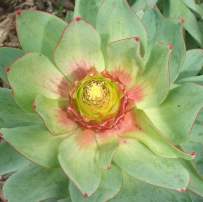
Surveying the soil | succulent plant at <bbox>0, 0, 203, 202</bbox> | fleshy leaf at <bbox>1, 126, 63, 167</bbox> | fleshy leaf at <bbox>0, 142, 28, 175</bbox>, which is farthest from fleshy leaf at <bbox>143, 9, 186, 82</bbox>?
the soil

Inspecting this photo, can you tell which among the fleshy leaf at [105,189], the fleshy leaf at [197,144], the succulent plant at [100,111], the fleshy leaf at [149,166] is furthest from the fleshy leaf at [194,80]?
the fleshy leaf at [105,189]

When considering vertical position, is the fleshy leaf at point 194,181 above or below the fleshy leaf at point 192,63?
below

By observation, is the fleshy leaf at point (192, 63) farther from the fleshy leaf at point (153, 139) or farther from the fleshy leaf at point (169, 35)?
the fleshy leaf at point (153, 139)

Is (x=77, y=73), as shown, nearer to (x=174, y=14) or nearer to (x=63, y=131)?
(x=63, y=131)

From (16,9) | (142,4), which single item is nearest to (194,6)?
(142,4)

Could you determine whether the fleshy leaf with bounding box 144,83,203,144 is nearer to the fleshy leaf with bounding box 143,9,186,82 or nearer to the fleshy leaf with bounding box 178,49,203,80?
the fleshy leaf with bounding box 143,9,186,82

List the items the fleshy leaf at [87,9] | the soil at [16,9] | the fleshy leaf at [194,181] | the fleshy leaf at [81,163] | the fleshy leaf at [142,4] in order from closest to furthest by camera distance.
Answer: the fleshy leaf at [81,163] → the fleshy leaf at [194,181] → the fleshy leaf at [87,9] → the fleshy leaf at [142,4] → the soil at [16,9]
